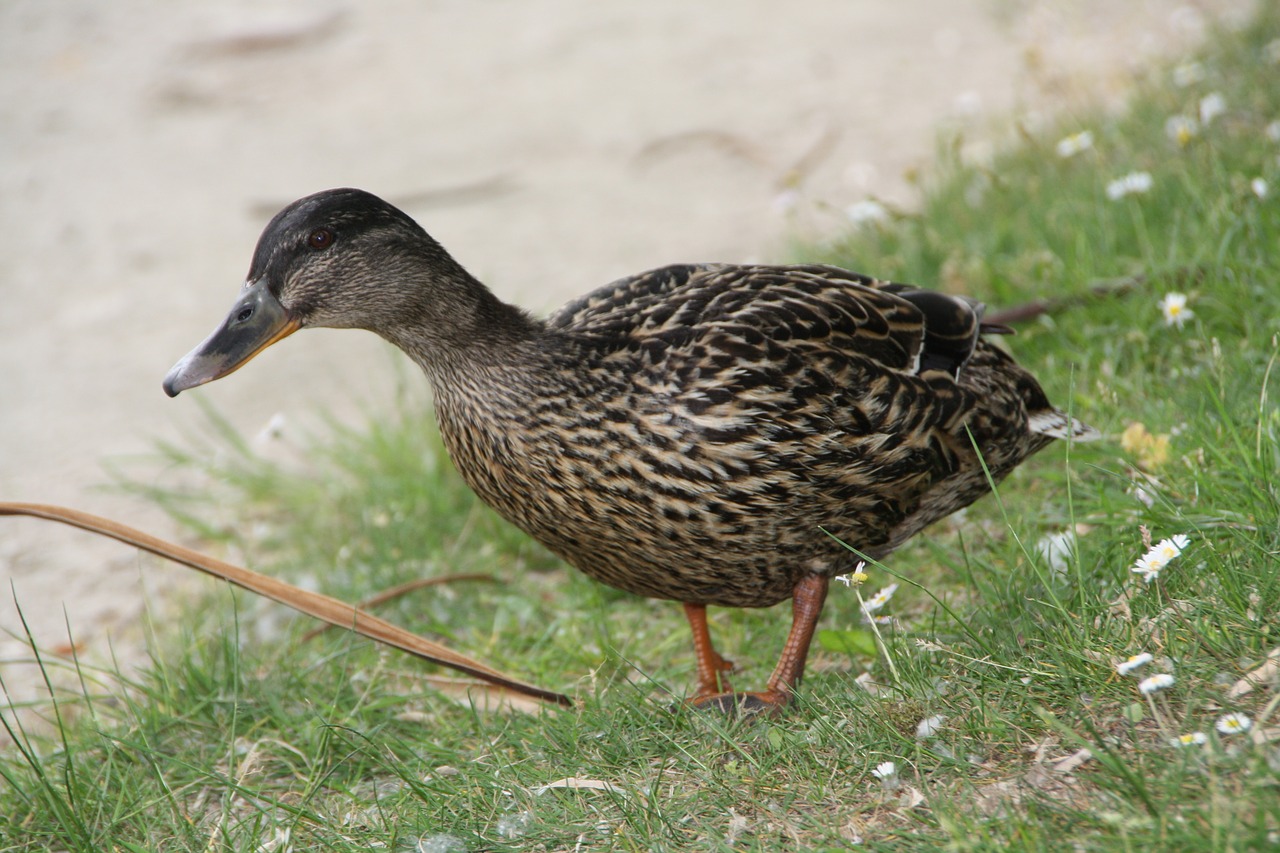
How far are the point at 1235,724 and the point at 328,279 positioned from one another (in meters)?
2.22

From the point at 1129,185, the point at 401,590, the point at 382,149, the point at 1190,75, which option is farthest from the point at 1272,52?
the point at 382,149

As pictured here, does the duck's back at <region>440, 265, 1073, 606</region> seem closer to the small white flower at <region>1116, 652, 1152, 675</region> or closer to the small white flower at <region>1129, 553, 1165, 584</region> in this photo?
the small white flower at <region>1129, 553, 1165, 584</region>

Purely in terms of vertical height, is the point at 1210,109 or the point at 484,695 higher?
the point at 1210,109

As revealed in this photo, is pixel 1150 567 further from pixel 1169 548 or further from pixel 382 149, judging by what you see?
→ pixel 382 149

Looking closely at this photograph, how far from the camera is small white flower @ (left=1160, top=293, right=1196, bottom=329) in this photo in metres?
3.77

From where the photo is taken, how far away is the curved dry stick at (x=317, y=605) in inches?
120

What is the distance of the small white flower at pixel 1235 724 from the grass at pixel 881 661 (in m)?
0.02

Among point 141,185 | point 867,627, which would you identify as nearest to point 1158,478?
point 867,627

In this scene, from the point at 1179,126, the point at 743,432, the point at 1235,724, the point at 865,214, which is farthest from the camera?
the point at 865,214

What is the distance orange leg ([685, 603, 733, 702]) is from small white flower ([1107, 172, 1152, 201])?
2260 millimetres

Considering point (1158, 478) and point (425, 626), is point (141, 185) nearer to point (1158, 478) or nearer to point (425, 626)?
point (425, 626)

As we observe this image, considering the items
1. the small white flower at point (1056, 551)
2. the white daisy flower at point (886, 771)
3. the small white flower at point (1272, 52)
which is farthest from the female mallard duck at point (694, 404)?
the small white flower at point (1272, 52)

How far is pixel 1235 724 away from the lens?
217cm

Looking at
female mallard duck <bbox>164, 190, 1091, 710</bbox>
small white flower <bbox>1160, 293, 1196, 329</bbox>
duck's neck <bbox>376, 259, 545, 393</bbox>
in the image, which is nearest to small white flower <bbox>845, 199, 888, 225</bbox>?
small white flower <bbox>1160, 293, 1196, 329</bbox>
